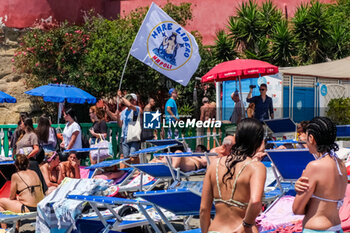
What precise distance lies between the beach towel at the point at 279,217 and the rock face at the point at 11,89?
56.9ft

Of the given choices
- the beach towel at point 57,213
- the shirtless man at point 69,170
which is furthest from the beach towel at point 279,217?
the shirtless man at point 69,170

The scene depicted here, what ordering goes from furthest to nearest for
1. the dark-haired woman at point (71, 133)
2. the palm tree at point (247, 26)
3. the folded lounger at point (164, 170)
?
the palm tree at point (247, 26), the dark-haired woman at point (71, 133), the folded lounger at point (164, 170)

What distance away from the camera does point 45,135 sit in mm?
10266

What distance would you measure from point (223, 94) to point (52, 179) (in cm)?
940

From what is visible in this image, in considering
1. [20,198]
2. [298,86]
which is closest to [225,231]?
[20,198]

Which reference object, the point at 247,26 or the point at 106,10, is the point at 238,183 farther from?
the point at 106,10

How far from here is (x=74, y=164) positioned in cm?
902

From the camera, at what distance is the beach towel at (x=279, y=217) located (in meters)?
6.06

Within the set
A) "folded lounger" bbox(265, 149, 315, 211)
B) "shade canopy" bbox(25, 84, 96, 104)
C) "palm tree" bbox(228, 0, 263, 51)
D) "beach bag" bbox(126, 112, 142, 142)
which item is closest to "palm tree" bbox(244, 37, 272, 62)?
"palm tree" bbox(228, 0, 263, 51)

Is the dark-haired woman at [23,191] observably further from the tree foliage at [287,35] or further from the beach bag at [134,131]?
the tree foliage at [287,35]

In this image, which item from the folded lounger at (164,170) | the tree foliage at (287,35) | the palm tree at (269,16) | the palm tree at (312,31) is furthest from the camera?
the palm tree at (269,16)

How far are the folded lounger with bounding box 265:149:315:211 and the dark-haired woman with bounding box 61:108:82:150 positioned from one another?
4.35 m

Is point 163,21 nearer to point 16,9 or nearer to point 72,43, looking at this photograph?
point 72,43

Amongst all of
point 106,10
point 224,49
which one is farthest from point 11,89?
point 224,49
